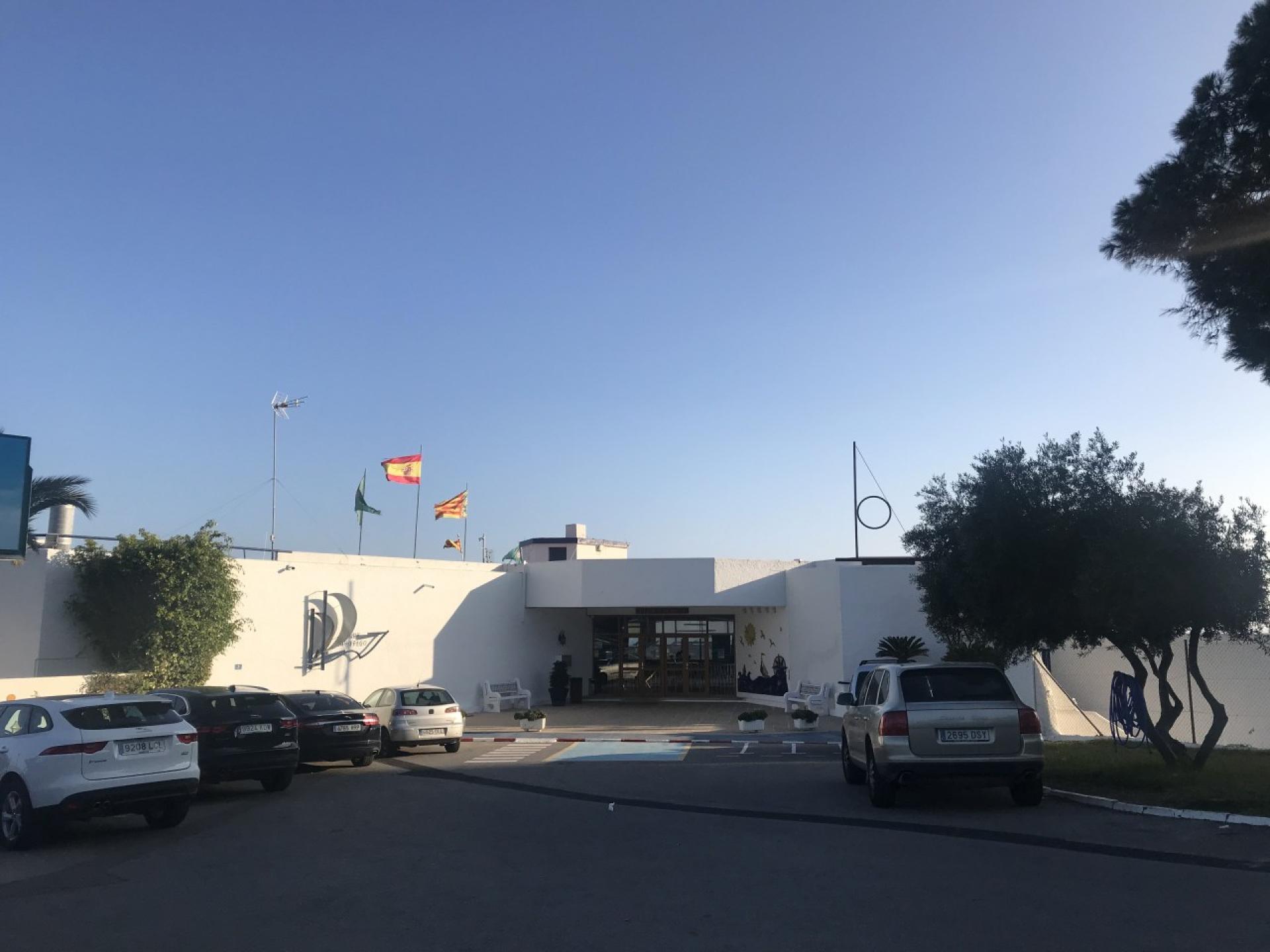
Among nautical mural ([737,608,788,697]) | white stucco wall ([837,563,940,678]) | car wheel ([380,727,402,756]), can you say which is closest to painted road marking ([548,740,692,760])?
car wheel ([380,727,402,756])

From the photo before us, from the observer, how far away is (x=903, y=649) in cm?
2495

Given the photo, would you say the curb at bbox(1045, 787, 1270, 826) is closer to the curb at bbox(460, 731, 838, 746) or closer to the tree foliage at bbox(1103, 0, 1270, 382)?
the tree foliage at bbox(1103, 0, 1270, 382)

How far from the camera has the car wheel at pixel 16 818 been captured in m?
10.1

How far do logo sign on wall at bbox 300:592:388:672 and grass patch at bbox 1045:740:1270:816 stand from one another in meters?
18.0

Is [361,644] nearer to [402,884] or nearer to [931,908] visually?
[402,884]

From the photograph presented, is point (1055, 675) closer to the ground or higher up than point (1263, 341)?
closer to the ground

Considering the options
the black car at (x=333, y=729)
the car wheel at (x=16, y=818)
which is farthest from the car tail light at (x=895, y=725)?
the black car at (x=333, y=729)

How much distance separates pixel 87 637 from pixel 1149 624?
20.3m

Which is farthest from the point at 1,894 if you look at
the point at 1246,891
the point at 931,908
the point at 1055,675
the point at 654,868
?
the point at 1055,675

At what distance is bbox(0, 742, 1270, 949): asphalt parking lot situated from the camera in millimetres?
6633

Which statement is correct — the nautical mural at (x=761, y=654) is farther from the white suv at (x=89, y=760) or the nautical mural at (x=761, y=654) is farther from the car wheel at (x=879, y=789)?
the white suv at (x=89, y=760)

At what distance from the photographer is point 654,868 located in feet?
28.4

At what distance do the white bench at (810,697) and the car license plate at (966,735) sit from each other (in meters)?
13.8

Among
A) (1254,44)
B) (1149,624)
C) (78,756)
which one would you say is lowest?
(78,756)
